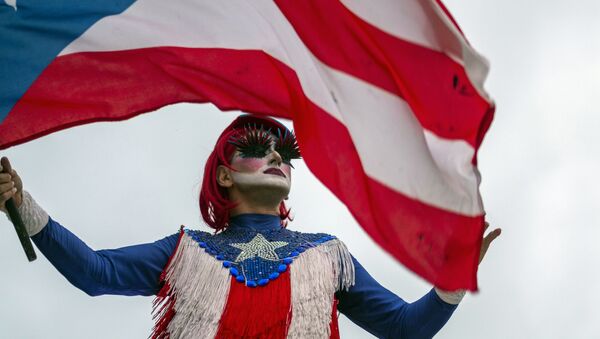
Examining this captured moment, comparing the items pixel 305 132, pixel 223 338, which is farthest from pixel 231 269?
pixel 305 132

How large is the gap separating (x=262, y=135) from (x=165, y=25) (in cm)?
108

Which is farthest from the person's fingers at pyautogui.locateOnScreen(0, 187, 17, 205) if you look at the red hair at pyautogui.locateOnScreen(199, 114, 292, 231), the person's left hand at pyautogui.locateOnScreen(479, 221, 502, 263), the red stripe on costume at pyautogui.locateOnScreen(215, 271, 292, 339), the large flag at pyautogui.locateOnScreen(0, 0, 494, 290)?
the person's left hand at pyautogui.locateOnScreen(479, 221, 502, 263)

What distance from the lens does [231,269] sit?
6961 mm

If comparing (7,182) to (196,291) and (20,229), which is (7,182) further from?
(196,291)

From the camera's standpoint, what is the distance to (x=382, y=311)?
7273 millimetres

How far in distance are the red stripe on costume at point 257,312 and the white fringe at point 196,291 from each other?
0.06 meters

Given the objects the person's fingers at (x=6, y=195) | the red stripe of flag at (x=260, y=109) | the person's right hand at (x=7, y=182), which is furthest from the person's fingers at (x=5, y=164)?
the red stripe of flag at (x=260, y=109)

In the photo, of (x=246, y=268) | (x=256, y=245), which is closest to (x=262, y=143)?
(x=256, y=245)

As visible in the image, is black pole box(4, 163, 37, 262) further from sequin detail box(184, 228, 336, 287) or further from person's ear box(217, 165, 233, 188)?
person's ear box(217, 165, 233, 188)

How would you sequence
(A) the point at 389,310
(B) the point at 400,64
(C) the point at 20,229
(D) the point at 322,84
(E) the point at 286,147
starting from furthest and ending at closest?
(E) the point at 286,147 → (A) the point at 389,310 → (D) the point at 322,84 → (B) the point at 400,64 → (C) the point at 20,229

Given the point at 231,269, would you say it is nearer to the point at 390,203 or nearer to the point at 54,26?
the point at 390,203

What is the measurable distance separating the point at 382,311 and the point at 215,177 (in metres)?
1.46

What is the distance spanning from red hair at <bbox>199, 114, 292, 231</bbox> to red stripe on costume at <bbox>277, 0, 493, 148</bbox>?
3.44ft

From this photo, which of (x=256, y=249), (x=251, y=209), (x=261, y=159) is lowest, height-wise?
(x=256, y=249)
